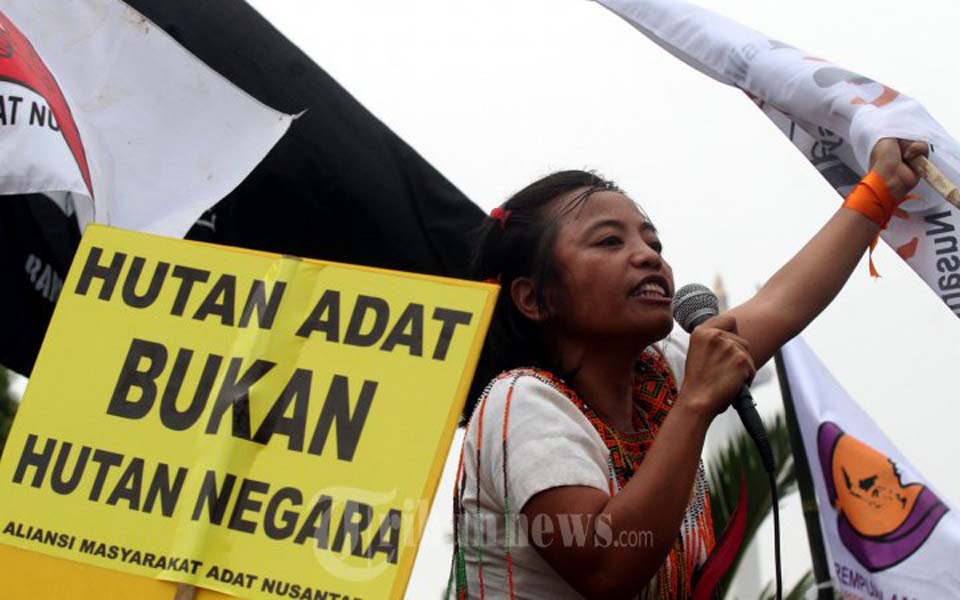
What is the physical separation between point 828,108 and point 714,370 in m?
0.92

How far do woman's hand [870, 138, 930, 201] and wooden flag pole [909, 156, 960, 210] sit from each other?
0.04 ft

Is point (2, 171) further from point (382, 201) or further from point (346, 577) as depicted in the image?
point (346, 577)

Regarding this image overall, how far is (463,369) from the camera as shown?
222 centimetres

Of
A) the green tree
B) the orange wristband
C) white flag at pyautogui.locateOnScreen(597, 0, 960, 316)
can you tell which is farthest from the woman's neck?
the green tree

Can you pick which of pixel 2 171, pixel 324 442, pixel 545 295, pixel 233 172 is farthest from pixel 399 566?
pixel 233 172

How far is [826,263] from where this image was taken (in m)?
2.86

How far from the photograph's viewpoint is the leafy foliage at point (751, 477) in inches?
330

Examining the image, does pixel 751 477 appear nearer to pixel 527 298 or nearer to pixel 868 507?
pixel 868 507

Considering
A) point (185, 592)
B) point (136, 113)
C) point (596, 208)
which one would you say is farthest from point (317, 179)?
point (185, 592)

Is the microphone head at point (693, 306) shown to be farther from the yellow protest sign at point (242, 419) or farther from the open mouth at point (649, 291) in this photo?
the yellow protest sign at point (242, 419)

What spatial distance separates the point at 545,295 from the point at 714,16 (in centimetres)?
96

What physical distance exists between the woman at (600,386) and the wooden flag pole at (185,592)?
0.57 m

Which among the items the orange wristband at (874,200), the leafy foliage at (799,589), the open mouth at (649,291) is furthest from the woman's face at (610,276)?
the leafy foliage at (799,589)

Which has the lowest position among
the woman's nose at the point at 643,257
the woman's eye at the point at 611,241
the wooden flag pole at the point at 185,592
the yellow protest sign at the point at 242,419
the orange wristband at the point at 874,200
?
the wooden flag pole at the point at 185,592
